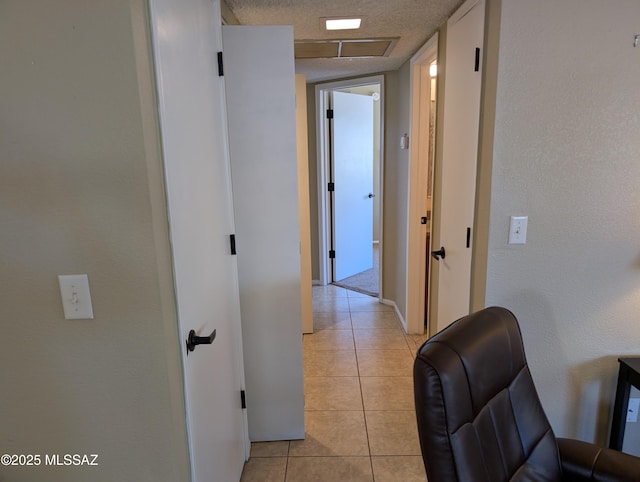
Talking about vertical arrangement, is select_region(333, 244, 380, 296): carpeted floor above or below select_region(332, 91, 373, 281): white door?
below

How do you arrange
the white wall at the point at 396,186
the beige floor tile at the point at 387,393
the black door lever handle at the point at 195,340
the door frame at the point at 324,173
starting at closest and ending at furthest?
the black door lever handle at the point at 195,340
the beige floor tile at the point at 387,393
the white wall at the point at 396,186
the door frame at the point at 324,173

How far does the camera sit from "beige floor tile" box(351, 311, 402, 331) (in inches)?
139

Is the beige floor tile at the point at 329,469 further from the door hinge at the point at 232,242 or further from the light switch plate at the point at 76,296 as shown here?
the light switch plate at the point at 76,296

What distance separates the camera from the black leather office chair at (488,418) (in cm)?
104

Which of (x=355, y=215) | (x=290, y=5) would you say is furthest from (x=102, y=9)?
(x=355, y=215)

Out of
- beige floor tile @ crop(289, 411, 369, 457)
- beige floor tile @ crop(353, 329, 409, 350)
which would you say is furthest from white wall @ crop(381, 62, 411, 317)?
beige floor tile @ crop(289, 411, 369, 457)

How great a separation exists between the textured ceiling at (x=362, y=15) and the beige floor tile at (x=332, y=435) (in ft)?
7.21

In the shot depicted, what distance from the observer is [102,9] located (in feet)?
2.88

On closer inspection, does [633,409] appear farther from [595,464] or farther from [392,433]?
[392,433]

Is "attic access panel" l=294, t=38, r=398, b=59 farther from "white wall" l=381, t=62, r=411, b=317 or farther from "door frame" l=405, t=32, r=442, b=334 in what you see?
"white wall" l=381, t=62, r=411, b=317

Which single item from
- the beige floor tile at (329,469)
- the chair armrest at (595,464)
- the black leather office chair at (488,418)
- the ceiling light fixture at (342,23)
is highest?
the ceiling light fixture at (342,23)

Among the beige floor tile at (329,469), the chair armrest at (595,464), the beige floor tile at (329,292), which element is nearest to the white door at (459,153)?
the chair armrest at (595,464)

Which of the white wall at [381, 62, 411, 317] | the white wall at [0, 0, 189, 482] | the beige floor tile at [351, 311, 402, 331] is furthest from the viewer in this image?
the beige floor tile at [351, 311, 402, 331]

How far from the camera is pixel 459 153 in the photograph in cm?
206
